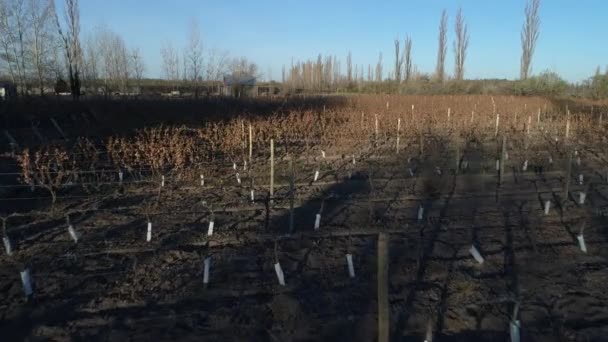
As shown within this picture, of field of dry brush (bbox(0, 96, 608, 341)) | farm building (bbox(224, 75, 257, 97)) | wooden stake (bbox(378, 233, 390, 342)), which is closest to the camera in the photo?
wooden stake (bbox(378, 233, 390, 342))

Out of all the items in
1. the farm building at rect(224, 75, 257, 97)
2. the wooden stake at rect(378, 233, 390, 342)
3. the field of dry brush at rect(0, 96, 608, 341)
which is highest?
the farm building at rect(224, 75, 257, 97)

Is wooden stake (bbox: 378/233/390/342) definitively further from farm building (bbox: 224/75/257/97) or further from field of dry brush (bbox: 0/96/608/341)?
farm building (bbox: 224/75/257/97)

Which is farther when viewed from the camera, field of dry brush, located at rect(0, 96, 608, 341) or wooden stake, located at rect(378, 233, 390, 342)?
field of dry brush, located at rect(0, 96, 608, 341)

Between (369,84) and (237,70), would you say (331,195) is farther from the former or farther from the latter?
(237,70)

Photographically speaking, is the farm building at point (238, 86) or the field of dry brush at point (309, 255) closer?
the field of dry brush at point (309, 255)

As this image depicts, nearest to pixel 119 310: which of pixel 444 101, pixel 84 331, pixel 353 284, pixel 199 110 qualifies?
pixel 84 331

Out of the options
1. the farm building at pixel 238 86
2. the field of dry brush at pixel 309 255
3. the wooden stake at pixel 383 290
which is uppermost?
the farm building at pixel 238 86

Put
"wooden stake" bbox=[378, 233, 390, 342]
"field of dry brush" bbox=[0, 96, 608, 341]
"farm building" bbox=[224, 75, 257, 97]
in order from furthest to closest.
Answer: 1. "farm building" bbox=[224, 75, 257, 97]
2. "field of dry brush" bbox=[0, 96, 608, 341]
3. "wooden stake" bbox=[378, 233, 390, 342]

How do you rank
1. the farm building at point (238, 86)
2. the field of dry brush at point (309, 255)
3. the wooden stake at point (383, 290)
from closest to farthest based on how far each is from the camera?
the wooden stake at point (383, 290)
the field of dry brush at point (309, 255)
the farm building at point (238, 86)

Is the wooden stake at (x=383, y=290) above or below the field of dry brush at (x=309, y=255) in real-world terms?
above

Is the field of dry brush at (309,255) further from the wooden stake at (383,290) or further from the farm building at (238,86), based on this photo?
the farm building at (238,86)

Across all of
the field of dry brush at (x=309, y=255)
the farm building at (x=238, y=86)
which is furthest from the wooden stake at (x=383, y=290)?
the farm building at (x=238, y=86)

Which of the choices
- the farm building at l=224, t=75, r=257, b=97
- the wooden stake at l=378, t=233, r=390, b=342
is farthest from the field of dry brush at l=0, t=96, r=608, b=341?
the farm building at l=224, t=75, r=257, b=97

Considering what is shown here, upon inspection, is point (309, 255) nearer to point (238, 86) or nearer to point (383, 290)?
point (383, 290)
